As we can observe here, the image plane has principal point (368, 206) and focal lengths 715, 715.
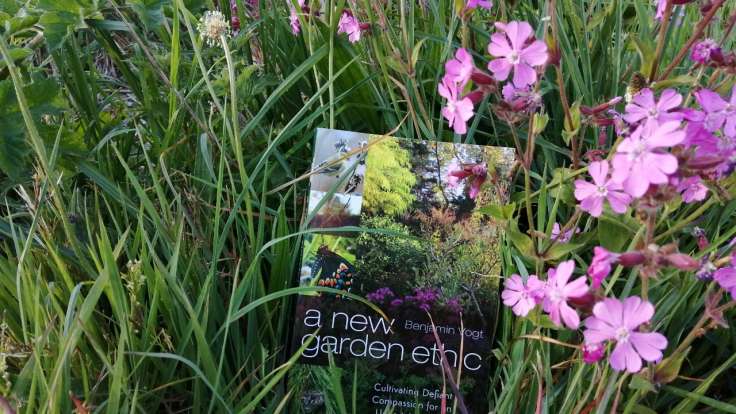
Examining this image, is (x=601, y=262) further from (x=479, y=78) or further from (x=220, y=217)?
(x=220, y=217)

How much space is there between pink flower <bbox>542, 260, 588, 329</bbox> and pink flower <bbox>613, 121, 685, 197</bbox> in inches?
4.7

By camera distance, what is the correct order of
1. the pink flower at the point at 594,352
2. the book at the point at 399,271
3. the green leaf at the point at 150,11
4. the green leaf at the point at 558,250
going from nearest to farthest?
the pink flower at the point at 594,352 → the green leaf at the point at 558,250 → the book at the point at 399,271 → the green leaf at the point at 150,11

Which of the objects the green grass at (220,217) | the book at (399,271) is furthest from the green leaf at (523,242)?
the book at (399,271)

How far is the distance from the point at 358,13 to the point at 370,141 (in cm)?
35

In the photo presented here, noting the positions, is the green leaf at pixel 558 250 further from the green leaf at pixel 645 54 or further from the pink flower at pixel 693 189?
the green leaf at pixel 645 54

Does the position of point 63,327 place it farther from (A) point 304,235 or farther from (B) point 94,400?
(A) point 304,235

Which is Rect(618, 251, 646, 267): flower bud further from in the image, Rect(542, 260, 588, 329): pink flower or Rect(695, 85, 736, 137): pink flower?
Rect(695, 85, 736, 137): pink flower

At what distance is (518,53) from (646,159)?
240 mm

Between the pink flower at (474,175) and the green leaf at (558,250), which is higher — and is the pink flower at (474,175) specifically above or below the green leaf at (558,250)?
above

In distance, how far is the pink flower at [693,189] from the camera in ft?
2.37

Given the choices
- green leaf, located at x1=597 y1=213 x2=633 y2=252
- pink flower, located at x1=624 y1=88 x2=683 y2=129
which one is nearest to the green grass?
green leaf, located at x1=597 y1=213 x2=633 y2=252

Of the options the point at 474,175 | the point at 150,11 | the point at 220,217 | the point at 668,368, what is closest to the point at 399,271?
the point at 474,175

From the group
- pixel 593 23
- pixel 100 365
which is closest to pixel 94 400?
pixel 100 365

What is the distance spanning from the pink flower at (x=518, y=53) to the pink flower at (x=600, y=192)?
146mm
